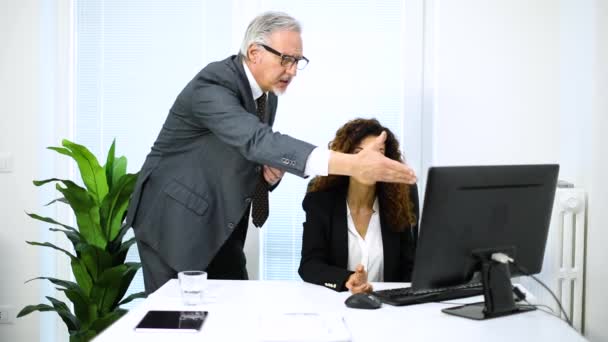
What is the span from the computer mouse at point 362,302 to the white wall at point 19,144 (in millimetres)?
2178

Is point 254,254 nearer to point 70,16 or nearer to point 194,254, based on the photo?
point 194,254

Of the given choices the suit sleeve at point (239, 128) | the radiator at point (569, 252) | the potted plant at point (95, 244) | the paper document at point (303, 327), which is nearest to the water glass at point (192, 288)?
the paper document at point (303, 327)

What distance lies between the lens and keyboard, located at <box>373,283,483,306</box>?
80.0 inches

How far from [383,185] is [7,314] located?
2146 millimetres

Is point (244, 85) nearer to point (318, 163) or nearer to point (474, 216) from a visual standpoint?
point (318, 163)

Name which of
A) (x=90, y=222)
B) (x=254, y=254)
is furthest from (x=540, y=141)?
(x=90, y=222)

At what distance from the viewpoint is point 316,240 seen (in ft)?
8.54

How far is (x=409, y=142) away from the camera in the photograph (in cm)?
349

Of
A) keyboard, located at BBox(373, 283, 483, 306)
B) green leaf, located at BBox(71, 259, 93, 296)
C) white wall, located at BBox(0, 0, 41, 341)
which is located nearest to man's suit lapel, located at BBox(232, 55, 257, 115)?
keyboard, located at BBox(373, 283, 483, 306)

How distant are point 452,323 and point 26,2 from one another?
9.17 ft

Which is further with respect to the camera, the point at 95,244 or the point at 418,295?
the point at 95,244

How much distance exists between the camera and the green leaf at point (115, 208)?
310 cm

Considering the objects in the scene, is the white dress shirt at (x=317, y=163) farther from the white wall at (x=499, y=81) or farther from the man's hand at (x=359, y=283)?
the white wall at (x=499, y=81)

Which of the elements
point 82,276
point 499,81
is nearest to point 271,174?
point 82,276
